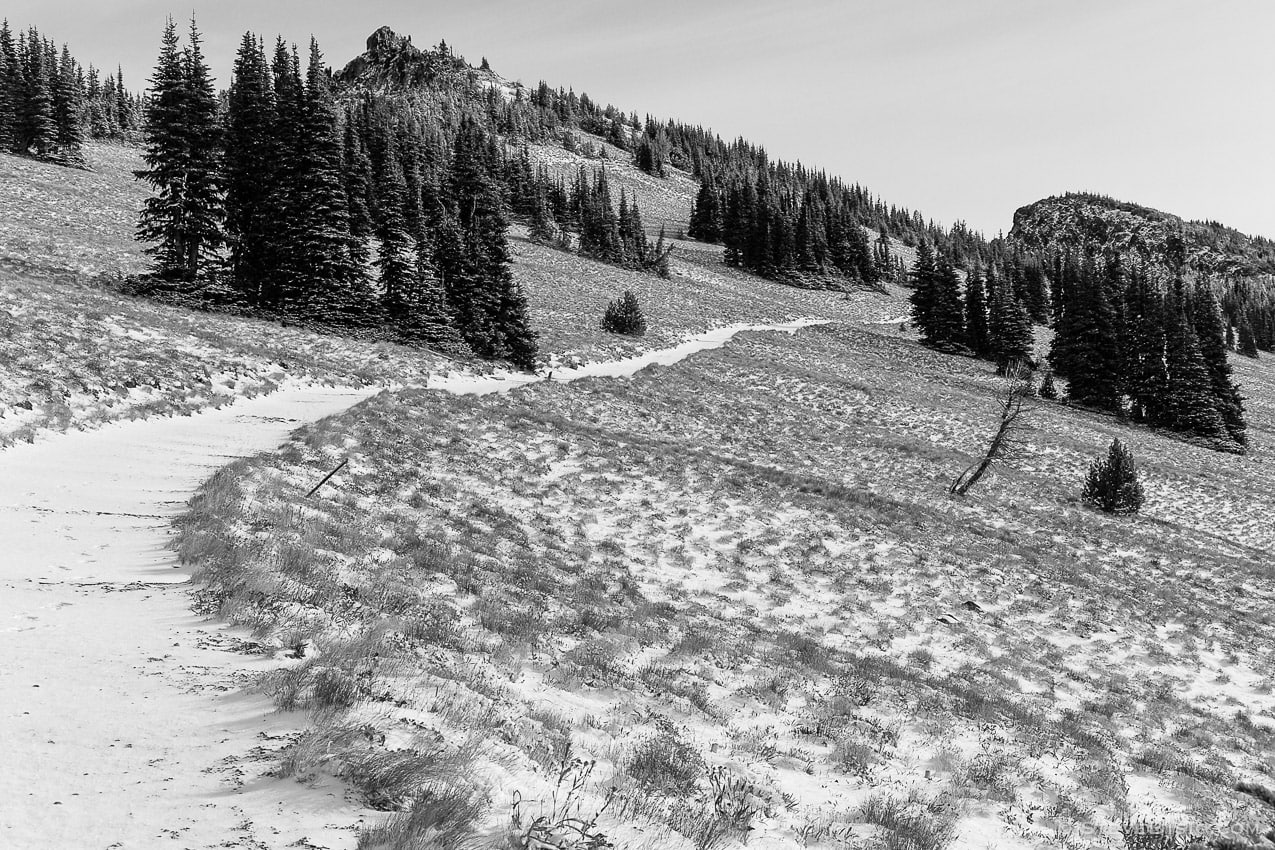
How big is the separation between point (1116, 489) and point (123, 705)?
Answer: 34.7 m

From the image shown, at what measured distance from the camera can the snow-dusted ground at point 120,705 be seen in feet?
12.0

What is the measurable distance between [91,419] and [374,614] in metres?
11.6

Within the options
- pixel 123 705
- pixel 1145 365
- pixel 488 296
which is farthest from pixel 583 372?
pixel 1145 365

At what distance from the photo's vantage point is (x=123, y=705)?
490cm

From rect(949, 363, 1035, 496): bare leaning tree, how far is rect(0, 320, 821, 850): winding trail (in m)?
26.6

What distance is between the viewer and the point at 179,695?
5.10m

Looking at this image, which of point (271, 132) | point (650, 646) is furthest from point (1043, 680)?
point (271, 132)

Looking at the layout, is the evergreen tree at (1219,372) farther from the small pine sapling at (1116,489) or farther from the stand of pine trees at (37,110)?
the stand of pine trees at (37,110)

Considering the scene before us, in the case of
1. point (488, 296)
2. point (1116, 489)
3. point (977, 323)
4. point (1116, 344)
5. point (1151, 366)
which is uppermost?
point (977, 323)

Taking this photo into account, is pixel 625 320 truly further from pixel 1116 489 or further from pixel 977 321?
→ pixel 977 321

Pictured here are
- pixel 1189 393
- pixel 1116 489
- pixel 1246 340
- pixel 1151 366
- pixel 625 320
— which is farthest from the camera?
pixel 1246 340

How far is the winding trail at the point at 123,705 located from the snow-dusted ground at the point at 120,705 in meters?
0.01

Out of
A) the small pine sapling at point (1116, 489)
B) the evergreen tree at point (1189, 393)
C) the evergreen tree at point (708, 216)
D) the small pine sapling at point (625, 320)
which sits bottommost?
the small pine sapling at point (1116, 489)

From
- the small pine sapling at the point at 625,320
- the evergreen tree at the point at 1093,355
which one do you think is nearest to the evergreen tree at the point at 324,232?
the small pine sapling at the point at 625,320
